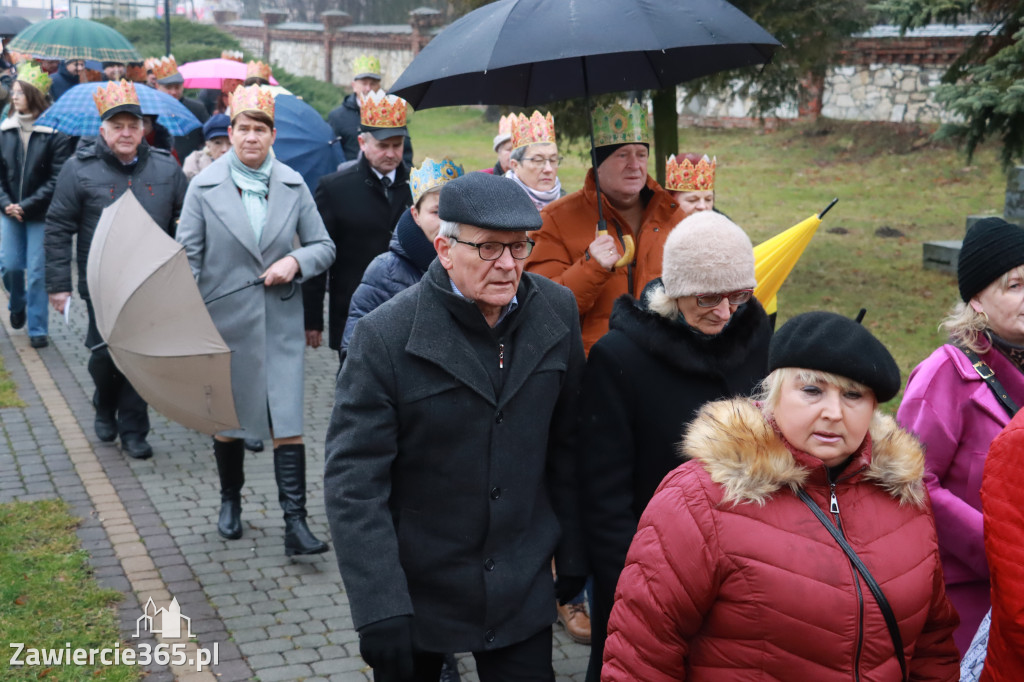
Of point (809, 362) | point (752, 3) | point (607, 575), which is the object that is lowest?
point (607, 575)

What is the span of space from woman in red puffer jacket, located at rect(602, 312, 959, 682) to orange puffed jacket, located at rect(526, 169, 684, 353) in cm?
198

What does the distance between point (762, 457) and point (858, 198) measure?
17134mm

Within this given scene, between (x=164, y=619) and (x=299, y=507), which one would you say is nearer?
(x=164, y=619)

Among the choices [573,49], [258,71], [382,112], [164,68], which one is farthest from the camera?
[164,68]

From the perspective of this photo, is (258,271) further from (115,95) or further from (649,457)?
(649,457)

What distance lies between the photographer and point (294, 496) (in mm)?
6133

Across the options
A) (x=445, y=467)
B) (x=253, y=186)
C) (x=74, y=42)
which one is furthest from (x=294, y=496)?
(x=74, y=42)

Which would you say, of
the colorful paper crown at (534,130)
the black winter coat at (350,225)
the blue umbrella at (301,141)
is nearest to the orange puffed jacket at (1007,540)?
the colorful paper crown at (534,130)

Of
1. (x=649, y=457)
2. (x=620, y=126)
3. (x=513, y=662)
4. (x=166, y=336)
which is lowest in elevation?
(x=513, y=662)

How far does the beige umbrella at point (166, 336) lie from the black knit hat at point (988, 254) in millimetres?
3406

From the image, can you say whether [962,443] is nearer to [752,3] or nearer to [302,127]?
[302,127]

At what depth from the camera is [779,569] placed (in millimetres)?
2586

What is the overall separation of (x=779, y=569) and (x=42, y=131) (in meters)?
8.80

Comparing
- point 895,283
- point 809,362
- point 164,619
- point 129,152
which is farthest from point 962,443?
point 895,283
